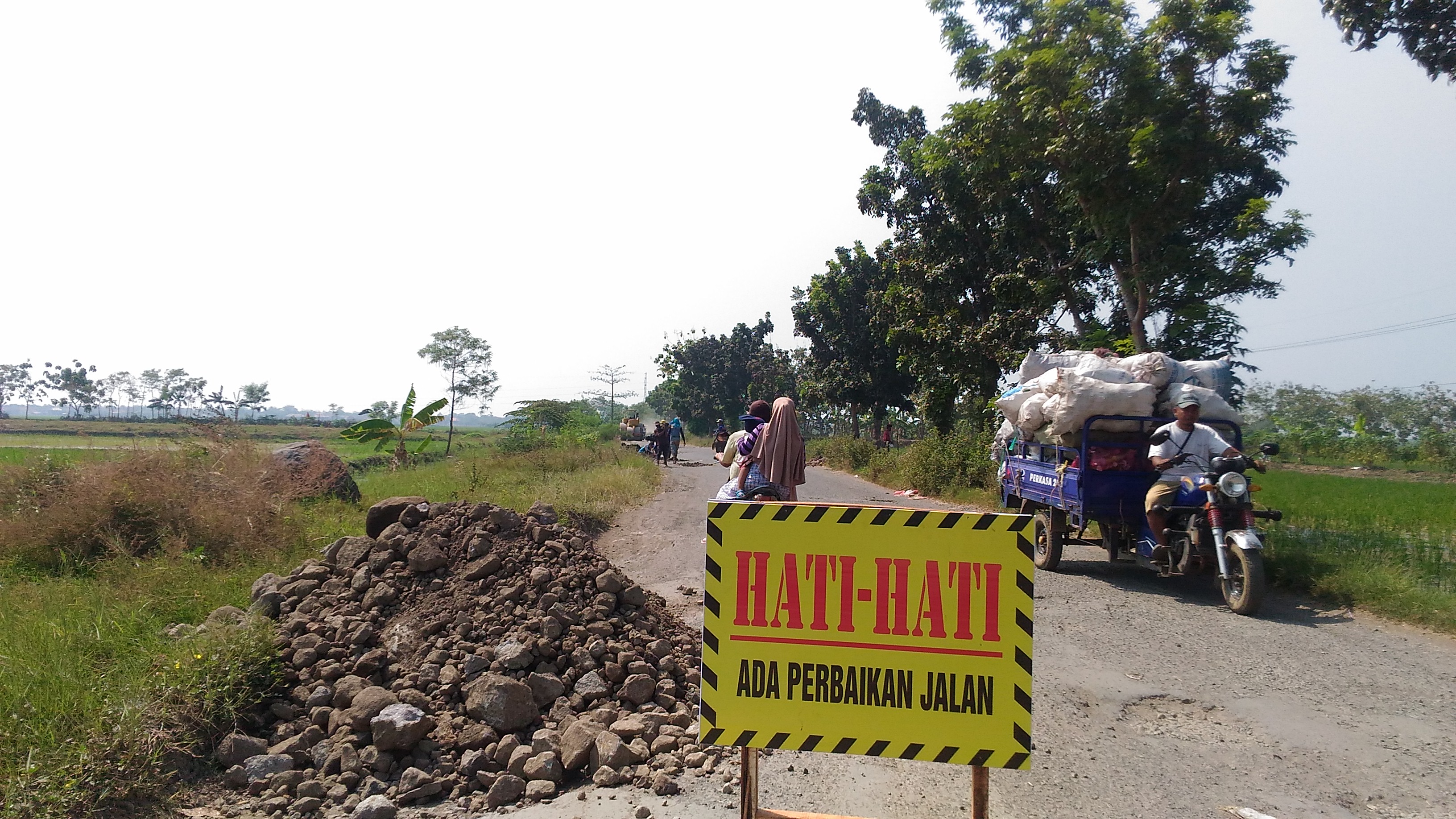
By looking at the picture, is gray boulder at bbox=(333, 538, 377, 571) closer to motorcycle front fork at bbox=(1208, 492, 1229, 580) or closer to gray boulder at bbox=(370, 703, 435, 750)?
gray boulder at bbox=(370, 703, 435, 750)

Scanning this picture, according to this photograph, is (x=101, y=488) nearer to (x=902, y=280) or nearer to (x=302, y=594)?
(x=302, y=594)

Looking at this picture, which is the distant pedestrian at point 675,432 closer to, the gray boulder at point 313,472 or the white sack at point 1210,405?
the gray boulder at point 313,472

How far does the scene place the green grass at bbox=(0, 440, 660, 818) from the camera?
11.1 feet

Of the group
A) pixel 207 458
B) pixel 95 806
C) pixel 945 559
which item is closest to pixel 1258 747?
pixel 945 559

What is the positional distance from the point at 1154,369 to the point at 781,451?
3.86m

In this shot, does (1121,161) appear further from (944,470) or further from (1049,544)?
(944,470)

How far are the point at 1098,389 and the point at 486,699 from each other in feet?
19.4

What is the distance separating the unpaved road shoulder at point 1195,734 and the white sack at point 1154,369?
2.19 meters

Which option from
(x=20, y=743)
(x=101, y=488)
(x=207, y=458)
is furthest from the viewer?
(x=207, y=458)

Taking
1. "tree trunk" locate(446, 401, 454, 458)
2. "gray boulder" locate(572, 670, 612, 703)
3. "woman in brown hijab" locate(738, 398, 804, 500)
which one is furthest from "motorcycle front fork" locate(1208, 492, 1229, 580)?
"tree trunk" locate(446, 401, 454, 458)

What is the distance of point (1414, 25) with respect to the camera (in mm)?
8945

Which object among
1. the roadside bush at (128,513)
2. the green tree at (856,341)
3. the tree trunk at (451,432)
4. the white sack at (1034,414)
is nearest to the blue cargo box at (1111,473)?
the white sack at (1034,414)

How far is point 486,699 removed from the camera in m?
4.03

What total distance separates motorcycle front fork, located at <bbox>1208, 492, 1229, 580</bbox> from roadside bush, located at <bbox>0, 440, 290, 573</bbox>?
30.2 feet
